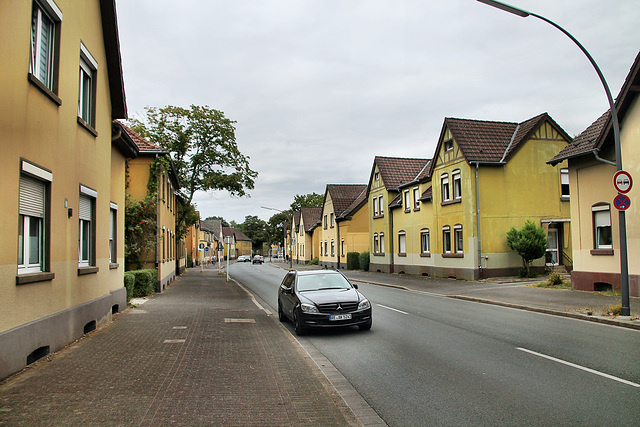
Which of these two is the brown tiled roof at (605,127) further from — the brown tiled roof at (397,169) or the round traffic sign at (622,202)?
the brown tiled roof at (397,169)

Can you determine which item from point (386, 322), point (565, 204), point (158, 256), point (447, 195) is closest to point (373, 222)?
point (447, 195)

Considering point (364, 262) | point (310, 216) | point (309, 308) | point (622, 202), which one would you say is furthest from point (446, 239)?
point (310, 216)

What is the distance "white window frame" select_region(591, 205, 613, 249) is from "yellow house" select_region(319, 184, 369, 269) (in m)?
32.0

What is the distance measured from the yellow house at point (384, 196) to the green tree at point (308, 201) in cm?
5615

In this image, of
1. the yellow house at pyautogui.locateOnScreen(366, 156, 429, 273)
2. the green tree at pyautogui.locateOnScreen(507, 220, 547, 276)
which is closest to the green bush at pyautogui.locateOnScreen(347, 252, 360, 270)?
the yellow house at pyautogui.locateOnScreen(366, 156, 429, 273)

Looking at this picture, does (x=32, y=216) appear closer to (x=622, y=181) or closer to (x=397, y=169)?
(x=622, y=181)

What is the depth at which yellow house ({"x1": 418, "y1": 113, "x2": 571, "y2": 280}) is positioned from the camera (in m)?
26.0

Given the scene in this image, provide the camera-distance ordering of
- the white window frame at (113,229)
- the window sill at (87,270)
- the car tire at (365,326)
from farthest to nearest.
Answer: the white window frame at (113,229) < the car tire at (365,326) < the window sill at (87,270)

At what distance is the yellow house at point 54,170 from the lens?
700 centimetres

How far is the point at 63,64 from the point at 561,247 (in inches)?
1004

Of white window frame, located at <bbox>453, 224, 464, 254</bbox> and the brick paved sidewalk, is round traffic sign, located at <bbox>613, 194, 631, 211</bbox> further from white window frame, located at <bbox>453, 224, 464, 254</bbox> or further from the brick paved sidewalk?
white window frame, located at <bbox>453, 224, 464, 254</bbox>

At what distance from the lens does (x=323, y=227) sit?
195 ft

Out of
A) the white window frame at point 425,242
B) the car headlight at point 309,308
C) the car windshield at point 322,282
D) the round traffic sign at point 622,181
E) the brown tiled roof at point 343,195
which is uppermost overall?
the brown tiled roof at point 343,195

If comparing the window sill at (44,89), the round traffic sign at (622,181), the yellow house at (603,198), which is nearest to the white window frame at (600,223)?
the yellow house at (603,198)
